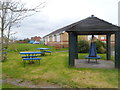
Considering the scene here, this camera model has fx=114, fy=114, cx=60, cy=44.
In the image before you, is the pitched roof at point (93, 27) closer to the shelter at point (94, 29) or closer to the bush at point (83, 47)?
A: the shelter at point (94, 29)

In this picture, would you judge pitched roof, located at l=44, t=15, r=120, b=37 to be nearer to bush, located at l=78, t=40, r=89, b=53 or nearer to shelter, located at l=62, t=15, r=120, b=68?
shelter, located at l=62, t=15, r=120, b=68

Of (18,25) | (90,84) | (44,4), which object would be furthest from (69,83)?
(18,25)

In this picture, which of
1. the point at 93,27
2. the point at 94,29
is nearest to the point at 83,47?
the point at 93,27

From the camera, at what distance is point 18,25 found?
8188mm

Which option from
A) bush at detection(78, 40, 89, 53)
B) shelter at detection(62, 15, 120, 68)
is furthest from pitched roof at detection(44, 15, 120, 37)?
bush at detection(78, 40, 89, 53)

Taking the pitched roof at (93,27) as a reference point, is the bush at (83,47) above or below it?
below

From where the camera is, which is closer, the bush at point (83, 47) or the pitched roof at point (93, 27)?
the pitched roof at point (93, 27)

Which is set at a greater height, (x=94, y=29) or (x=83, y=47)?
(x=94, y=29)

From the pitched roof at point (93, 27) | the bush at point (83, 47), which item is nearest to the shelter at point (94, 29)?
the pitched roof at point (93, 27)

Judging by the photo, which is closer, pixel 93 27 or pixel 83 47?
pixel 93 27

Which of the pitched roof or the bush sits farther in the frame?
the bush

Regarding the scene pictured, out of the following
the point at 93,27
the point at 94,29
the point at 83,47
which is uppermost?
the point at 93,27

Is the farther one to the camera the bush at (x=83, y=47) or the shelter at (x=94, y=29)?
the bush at (x=83, y=47)

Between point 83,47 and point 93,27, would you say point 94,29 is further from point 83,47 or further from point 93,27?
point 83,47
